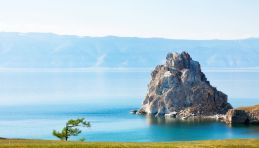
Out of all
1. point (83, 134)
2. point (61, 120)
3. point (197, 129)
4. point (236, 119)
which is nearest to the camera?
point (83, 134)

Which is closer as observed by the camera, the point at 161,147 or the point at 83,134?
the point at 161,147

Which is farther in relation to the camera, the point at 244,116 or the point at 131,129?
the point at 244,116

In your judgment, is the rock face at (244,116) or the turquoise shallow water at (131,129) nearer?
the turquoise shallow water at (131,129)

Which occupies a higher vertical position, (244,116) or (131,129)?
(244,116)

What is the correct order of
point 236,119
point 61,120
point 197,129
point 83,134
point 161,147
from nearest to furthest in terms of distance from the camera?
1. point 161,147
2. point 83,134
3. point 197,129
4. point 236,119
5. point 61,120

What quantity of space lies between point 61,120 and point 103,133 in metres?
39.7

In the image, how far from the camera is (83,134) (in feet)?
503

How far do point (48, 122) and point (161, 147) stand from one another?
13887cm

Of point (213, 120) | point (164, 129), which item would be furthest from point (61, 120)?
point (213, 120)

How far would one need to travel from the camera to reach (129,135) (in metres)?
156

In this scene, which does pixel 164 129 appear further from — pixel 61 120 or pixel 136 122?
pixel 61 120

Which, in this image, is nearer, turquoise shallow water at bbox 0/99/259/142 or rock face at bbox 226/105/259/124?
turquoise shallow water at bbox 0/99/259/142

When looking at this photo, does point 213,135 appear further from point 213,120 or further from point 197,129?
point 213,120

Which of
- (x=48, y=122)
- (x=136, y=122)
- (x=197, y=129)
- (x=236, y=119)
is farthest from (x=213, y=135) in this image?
(x=48, y=122)
